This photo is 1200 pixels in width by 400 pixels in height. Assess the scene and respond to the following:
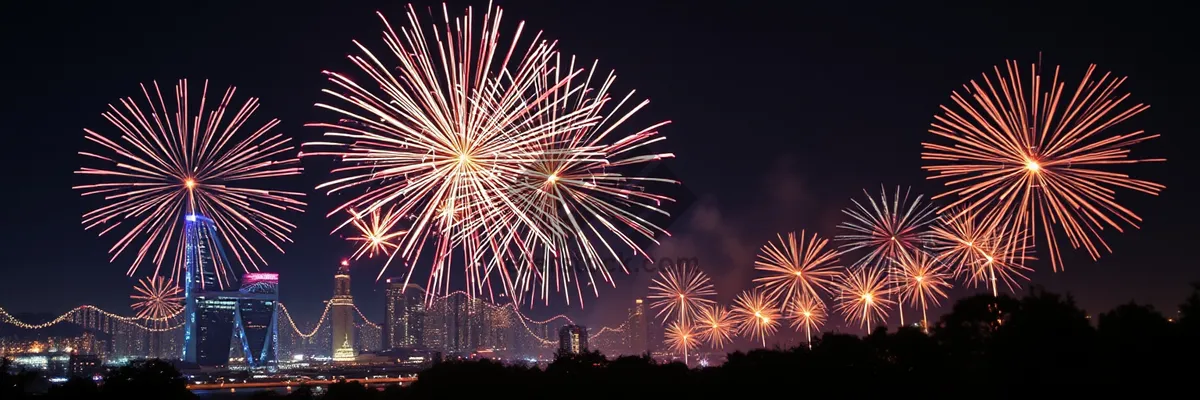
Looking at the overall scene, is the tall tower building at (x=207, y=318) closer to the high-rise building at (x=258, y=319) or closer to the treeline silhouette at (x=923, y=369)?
the high-rise building at (x=258, y=319)

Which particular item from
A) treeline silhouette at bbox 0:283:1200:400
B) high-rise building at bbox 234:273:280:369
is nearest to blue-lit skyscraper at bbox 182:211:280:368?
high-rise building at bbox 234:273:280:369

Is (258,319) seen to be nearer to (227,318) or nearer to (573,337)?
(227,318)

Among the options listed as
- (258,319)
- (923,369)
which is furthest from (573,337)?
(923,369)

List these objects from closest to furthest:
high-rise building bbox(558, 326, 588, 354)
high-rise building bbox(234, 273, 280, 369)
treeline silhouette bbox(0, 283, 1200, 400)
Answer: treeline silhouette bbox(0, 283, 1200, 400), high-rise building bbox(558, 326, 588, 354), high-rise building bbox(234, 273, 280, 369)

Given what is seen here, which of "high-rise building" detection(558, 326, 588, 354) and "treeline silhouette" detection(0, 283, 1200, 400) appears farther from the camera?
"high-rise building" detection(558, 326, 588, 354)

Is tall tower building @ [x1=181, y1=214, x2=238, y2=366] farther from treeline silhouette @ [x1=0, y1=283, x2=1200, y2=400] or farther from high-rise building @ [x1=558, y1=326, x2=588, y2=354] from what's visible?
treeline silhouette @ [x1=0, y1=283, x2=1200, y2=400]

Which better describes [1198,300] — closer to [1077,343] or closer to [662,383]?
A: [1077,343]

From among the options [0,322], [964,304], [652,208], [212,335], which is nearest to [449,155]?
[652,208]
